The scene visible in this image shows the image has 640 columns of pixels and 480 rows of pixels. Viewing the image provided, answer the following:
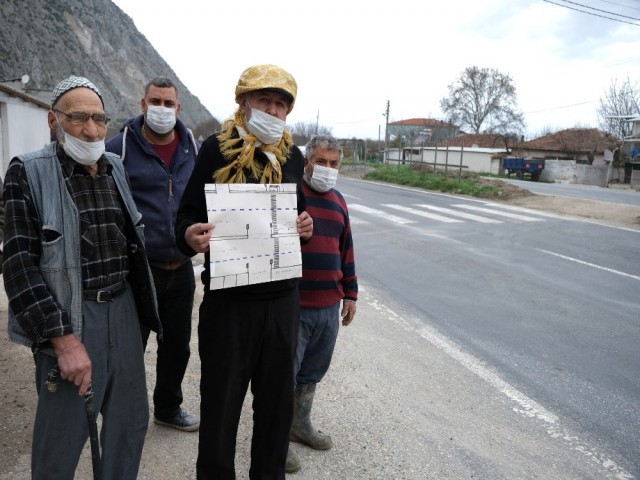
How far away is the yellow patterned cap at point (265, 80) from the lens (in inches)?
84.1

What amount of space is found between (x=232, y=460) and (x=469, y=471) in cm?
138

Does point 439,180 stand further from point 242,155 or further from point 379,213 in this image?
point 242,155

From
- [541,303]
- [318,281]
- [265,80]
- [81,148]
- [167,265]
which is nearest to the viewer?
[81,148]

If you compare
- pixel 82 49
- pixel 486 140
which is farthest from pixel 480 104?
pixel 82 49

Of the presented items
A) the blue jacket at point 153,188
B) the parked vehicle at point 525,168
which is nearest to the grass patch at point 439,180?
the parked vehicle at point 525,168

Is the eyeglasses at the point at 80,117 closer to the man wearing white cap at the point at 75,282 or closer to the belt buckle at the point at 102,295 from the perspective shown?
the man wearing white cap at the point at 75,282

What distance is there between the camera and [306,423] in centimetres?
298

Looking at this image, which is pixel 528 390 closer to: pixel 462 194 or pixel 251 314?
pixel 251 314

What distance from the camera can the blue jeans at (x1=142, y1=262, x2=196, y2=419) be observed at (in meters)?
3.04

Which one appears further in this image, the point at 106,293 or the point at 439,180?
the point at 439,180

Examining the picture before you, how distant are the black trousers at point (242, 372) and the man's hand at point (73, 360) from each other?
0.51 metres

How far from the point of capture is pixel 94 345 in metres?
2.03

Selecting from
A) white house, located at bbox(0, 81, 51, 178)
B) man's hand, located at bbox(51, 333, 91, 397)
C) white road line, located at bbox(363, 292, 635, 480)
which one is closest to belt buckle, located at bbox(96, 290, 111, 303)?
man's hand, located at bbox(51, 333, 91, 397)

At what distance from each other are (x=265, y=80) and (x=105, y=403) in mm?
1549
